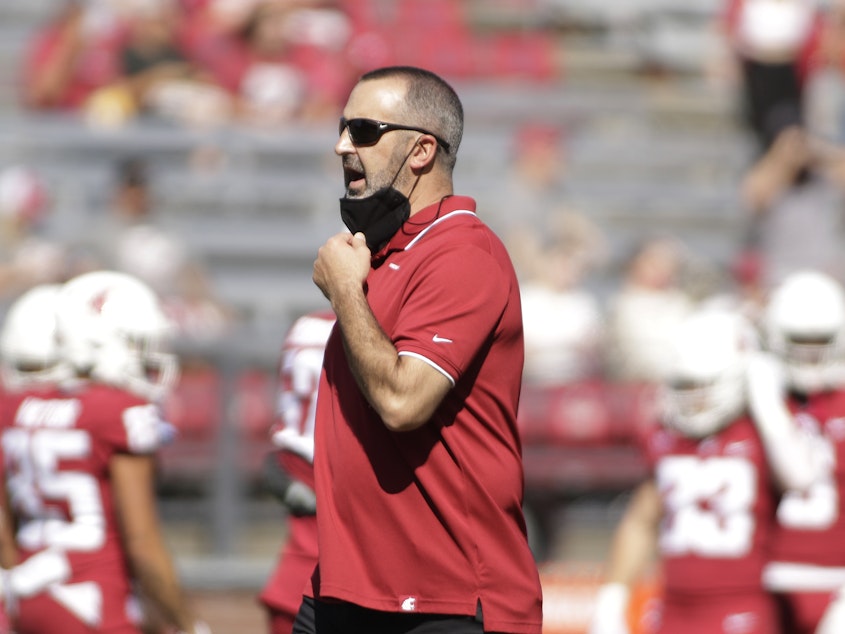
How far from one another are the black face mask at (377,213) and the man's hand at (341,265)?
0.05 metres

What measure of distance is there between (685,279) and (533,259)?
1.24 metres

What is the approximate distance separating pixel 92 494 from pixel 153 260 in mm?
5364

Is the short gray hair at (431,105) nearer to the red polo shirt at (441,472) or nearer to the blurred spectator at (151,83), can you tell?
the red polo shirt at (441,472)

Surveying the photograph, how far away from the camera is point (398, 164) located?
10.9 feet

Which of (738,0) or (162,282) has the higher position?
(738,0)

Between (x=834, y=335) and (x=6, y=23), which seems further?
(x=6, y=23)

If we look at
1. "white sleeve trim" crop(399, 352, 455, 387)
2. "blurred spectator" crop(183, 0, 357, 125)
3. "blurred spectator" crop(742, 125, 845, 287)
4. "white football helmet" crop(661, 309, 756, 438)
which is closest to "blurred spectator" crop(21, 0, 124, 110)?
"blurred spectator" crop(183, 0, 357, 125)

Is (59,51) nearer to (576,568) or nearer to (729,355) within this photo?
(576,568)

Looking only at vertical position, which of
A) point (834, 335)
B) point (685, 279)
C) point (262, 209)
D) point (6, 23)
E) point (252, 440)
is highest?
point (6, 23)

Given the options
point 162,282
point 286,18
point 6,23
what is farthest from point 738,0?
point 6,23

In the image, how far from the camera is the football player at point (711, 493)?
5.20 meters

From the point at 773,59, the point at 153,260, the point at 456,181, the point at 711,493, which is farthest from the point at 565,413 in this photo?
the point at 711,493

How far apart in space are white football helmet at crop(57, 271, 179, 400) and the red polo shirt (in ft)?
4.74

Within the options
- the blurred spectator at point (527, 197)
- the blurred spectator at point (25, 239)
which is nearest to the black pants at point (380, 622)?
the blurred spectator at point (25, 239)
